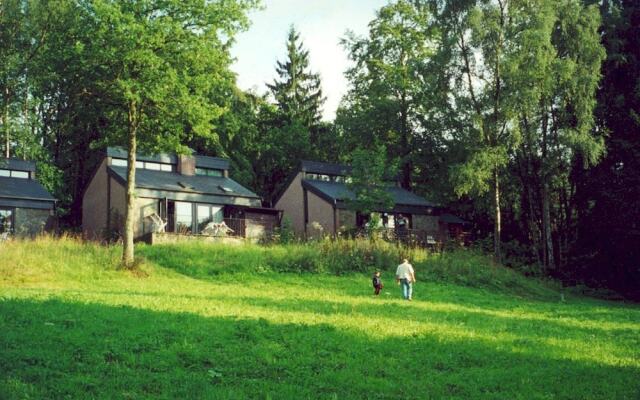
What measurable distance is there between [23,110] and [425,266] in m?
30.2

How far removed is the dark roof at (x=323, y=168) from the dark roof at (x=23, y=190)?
1774 centimetres

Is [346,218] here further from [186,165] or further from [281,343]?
[281,343]

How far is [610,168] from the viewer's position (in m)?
41.8

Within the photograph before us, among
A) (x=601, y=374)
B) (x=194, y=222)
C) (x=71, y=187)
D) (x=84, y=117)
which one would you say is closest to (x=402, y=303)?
(x=601, y=374)

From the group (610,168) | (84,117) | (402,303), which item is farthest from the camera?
(610,168)

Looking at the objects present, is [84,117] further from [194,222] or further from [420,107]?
[420,107]

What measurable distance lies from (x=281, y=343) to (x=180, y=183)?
3190 centimetres

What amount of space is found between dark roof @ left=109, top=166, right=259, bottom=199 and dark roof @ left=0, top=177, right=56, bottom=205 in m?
4.55

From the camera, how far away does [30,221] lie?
137 ft

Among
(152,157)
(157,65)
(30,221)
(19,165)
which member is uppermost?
(157,65)

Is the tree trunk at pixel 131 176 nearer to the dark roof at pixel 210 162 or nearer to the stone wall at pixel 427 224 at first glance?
the dark roof at pixel 210 162

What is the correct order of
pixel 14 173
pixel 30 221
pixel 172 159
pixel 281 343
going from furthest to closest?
pixel 172 159, pixel 14 173, pixel 30 221, pixel 281 343

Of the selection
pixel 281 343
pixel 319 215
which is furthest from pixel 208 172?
pixel 281 343

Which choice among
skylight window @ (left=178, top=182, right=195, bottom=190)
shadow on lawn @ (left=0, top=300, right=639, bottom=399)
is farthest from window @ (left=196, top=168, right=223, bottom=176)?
shadow on lawn @ (left=0, top=300, right=639, bottom=399)
